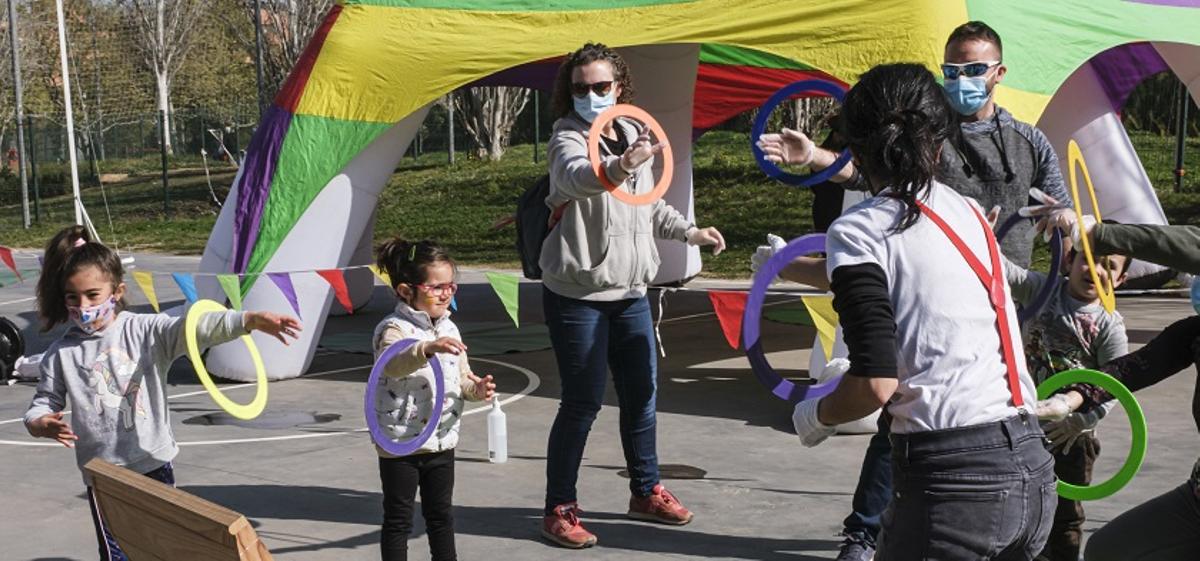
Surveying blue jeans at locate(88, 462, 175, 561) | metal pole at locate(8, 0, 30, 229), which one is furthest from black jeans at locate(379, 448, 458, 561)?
metal pole at locate(8, 0, 30, 229)

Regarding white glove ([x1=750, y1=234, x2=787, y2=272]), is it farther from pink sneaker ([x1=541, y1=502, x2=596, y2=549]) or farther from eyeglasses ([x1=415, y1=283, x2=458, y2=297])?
pink sneaker ([x1=541, y1=502, x2=596, y2=549])

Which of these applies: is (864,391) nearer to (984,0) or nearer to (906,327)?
(906,327)

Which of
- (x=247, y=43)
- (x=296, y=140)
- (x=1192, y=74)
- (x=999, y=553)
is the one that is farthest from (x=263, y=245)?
(x=247, y=43)

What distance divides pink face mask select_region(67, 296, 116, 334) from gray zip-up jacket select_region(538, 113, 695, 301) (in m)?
1.79

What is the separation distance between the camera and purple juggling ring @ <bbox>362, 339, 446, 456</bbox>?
486cm

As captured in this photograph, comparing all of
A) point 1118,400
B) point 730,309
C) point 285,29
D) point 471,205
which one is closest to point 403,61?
point 730,309

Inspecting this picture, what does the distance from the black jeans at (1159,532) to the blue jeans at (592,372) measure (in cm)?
241

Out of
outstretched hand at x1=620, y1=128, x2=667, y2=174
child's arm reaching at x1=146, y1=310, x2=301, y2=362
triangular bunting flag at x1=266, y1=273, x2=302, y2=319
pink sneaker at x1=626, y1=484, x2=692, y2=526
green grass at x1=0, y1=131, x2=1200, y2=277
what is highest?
outstretched hand at x1=620, y1=128, x2=667, y2=174

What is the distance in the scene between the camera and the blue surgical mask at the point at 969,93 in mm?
5133

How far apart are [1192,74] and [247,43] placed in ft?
108

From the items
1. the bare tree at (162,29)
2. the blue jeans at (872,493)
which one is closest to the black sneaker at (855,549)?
the blue jeans at (872,493)

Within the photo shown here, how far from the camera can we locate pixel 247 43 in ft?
132

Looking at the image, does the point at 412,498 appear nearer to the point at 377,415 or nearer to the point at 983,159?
the point at 377,415

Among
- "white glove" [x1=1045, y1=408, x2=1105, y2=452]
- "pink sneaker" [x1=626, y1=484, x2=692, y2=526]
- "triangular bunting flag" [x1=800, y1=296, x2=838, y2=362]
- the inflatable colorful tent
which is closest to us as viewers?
"white glove" [x1=1045, y1=408, x2=1105, y2=452]
